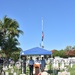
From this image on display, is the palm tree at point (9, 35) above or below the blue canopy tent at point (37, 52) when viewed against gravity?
above

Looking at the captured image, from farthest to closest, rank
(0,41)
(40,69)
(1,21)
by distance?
(1,21) < (0,41) < (40,69)

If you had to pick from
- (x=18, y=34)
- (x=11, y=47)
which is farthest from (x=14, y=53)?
(x=18, y=34)

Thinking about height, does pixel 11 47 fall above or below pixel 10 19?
below

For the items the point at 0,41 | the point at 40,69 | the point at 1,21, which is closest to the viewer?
the point at 40,69

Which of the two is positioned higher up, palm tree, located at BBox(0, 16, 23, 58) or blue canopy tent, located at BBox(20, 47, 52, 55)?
palm tree, located at BBox(0, 16, 23, 58)

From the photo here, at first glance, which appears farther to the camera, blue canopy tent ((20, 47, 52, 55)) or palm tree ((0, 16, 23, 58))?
palm tree ((0, 16, 23, 58))

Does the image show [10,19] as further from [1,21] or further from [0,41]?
[0,41]

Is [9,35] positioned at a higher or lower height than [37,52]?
higher

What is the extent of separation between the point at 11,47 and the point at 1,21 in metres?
4.00

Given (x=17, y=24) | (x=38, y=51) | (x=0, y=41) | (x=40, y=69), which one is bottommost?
(x=40, y=69)

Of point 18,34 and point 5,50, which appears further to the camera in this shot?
point 18,34

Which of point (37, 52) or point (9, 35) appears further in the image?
point (9, 35)

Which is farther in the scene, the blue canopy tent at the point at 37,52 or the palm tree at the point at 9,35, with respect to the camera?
the palm tree at the point at 9,35

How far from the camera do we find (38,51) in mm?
21844
